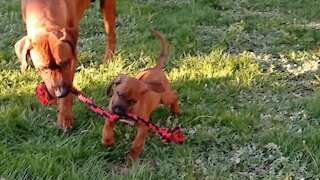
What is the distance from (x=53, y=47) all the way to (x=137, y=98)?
0.67 m

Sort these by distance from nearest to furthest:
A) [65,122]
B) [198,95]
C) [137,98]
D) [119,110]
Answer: [119,110], [137,98], [65,122], [198,95]

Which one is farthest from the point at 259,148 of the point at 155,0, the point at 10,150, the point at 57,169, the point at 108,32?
the point at 155,0

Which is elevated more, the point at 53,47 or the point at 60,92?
the point at 53,47

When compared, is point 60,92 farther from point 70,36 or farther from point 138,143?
point 138,143

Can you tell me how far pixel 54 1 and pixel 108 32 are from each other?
1.40 meters

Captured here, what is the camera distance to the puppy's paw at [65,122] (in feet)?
14.3

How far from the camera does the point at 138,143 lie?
4000 mm

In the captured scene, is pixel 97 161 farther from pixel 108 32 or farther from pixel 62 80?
pixel 108 32

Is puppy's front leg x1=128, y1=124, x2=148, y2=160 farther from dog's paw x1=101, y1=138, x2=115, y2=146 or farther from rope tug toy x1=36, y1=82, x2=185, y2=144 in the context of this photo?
dog's paw x1=101, y1=138, x2=115, y2=146

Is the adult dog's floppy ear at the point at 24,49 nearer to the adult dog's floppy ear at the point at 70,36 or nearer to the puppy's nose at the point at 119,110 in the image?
the adult dog's floppy ear at the point at 70,36

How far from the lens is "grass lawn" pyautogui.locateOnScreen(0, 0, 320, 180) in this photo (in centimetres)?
394

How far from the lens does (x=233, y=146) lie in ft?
13.8

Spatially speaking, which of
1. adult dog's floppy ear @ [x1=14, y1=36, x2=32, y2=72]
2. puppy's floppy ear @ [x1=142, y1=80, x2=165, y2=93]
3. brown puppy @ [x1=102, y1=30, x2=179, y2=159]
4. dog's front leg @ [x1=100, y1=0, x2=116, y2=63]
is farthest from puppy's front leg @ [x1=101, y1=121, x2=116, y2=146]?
dog's front leg @ [x1=100, y1=0, x2=116, y2=63]

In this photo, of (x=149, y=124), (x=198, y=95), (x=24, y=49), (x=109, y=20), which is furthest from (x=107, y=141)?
(x=109, y=20)
